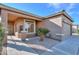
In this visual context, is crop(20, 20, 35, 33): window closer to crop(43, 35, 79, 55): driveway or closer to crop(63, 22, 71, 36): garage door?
crop(43, 35, 79, 55): driveway

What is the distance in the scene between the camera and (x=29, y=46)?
449 centimetres

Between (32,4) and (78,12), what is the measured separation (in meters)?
1.72

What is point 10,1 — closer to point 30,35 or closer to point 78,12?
point 30,35

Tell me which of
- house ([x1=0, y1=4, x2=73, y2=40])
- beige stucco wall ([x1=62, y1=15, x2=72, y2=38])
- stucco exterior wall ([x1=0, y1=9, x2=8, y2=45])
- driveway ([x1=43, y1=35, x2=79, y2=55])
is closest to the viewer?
stucco exterior wall ([x1=0, y1=9, x2=8, y2=45])

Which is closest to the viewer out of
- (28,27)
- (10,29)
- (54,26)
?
(10,29)

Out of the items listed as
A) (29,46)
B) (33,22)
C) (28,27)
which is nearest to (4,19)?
(28,27)

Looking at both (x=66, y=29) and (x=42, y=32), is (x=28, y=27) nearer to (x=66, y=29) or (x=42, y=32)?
(x=42, y=32)

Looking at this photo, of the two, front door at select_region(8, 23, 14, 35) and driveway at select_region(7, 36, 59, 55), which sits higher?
front door at select_region(8, 23, 14, 35)

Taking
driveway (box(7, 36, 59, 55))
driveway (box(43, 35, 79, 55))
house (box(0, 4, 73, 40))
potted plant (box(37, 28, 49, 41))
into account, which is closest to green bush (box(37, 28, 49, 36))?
potted plant (box(37, 28, 49, 41))

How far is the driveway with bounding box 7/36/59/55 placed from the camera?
434 cm

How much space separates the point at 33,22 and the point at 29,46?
975 mm

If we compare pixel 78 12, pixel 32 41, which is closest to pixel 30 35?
pixel 32 41

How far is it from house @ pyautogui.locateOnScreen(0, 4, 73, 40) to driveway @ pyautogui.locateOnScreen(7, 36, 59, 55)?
20 centimetres

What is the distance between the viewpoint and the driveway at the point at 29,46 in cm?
434
